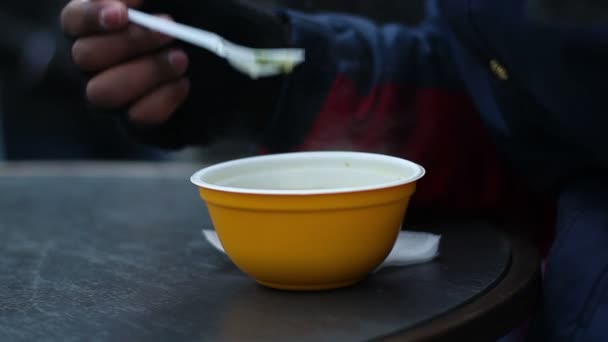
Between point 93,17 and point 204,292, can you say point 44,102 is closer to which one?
point 93,17

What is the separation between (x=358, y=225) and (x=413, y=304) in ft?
0.20

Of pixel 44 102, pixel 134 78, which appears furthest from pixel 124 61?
pixel 44 102

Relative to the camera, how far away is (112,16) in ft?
2.16

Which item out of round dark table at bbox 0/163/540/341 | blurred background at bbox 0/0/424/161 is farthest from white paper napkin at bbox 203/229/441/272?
blurred background at bbox 0/0/424/161

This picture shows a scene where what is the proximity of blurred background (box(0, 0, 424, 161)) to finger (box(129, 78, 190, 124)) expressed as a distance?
4.35 feet

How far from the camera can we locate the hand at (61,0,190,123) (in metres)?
0.68

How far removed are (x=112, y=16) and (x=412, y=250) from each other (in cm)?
36

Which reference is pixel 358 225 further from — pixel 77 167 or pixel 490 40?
pixel 77 167

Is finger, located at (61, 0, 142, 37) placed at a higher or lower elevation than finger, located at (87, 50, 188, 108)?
higher

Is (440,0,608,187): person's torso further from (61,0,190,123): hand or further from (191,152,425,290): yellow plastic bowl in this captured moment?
(61,0,190,123): hand

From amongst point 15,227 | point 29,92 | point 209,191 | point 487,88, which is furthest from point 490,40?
point 29,92

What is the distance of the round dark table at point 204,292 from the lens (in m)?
0.42

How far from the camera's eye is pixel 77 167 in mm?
1101

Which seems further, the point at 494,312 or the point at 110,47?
the point at 110,47
